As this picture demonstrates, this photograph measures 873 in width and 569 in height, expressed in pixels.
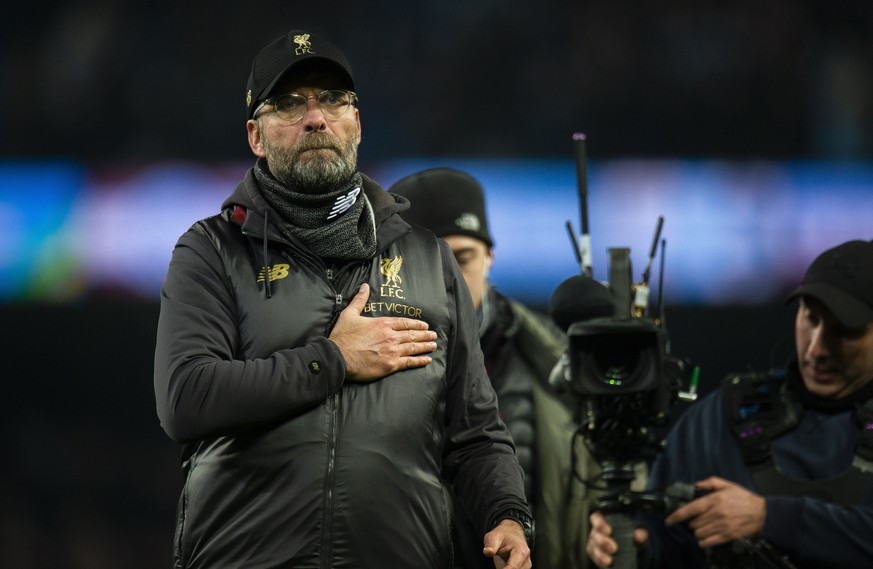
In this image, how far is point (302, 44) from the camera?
1917 millimetres

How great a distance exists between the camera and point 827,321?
2656 mm

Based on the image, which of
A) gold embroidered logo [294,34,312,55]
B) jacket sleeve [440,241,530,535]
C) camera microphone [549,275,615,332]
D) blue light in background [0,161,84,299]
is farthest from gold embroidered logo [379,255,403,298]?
blue light in background [0,161,84,299]

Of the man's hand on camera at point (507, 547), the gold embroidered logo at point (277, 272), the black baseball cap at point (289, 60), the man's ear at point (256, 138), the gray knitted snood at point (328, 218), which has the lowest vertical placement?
the man's hand on camera at point (507, 547)

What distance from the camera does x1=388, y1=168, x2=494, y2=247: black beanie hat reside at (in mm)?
2871

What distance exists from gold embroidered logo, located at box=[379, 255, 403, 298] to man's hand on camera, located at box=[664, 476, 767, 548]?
3.01 feet

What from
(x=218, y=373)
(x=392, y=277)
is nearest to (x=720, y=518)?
(x=392, y=277)

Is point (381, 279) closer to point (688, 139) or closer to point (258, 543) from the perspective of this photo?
point (258, 543)

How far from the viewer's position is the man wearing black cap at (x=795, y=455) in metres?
2.46

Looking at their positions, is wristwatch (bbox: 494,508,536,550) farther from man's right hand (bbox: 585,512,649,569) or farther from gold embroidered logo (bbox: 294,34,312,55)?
gold embroidered logo (bbox: 294,34,312,55)

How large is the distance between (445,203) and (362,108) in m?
1.91

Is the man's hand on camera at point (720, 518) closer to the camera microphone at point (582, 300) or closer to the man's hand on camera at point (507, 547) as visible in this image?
the camera microphone at point (582, 300)

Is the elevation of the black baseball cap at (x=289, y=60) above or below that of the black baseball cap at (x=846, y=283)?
above

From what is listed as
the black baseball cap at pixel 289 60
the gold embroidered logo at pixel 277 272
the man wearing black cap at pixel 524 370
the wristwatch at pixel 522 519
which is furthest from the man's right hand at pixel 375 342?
the man wearing black cap at pixel 524 370

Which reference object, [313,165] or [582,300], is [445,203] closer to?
[582,300]
